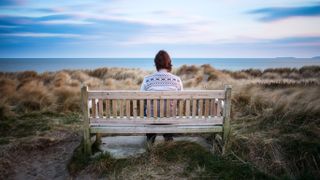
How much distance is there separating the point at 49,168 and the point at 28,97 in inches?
173

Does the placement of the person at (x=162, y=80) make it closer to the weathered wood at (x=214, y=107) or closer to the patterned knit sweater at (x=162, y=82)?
the patterned knit sweater at (x=162, y=82)

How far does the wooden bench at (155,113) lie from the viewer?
3975 millimetres

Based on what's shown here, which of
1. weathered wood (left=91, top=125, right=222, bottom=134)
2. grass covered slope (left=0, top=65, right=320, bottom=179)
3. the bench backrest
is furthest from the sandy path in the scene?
the bench backrest

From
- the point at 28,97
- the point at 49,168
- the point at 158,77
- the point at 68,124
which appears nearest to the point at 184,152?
the point at 158,77

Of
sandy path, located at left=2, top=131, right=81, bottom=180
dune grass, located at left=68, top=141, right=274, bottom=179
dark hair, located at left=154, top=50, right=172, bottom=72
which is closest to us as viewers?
dune grass, located at left=68, top=141, right=274, bottom=179

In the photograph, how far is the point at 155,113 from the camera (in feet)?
13.5

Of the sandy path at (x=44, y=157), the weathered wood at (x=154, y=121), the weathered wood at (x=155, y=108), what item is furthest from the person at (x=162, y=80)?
the sandy path at (x=44, y=157)

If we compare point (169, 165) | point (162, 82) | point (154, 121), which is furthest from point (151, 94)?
point (169, 165)

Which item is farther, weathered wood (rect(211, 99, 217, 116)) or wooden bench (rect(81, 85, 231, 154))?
weathered wood (rect(211, 99, 217, 116))

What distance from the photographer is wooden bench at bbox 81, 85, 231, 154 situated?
3975mm

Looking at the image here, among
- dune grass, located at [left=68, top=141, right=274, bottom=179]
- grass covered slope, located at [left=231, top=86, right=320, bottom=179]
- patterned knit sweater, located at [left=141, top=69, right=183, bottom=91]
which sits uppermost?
patterned knit sweater, located at [left=141, top=69, right=183, bottom=91]

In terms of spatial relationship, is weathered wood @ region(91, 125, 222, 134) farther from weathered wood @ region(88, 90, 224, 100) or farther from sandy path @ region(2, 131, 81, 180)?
sandy path @ region(2, 131, 81, 180)

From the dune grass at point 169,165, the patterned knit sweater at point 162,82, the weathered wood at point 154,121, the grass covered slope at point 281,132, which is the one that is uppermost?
the patterned knit sweater at point 162,82

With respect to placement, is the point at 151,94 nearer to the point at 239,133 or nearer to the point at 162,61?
the point at 162,61
